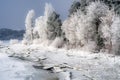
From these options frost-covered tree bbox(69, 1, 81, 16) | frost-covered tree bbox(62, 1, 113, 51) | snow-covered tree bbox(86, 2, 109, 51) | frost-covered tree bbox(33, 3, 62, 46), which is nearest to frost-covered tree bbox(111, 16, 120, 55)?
frost-covered tree bbox(62, 1, 113, 51)

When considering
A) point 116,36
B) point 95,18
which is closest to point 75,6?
point 95,18

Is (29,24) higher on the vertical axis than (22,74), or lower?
higher

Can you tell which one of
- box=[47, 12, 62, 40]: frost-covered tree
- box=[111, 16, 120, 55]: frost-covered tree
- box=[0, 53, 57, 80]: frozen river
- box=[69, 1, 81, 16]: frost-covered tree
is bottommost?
box=[0, 53, 57, 80]: frozen river

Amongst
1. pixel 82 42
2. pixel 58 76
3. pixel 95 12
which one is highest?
pixel 95 12

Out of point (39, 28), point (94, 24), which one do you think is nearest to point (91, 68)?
point (94, 24)

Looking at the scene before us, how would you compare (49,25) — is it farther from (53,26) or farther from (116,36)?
(116,36)

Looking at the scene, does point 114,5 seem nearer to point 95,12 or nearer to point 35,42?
point 95,12

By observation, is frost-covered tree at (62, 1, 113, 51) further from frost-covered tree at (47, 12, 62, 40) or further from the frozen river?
the frozen river

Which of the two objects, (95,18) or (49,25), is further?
(49,25)

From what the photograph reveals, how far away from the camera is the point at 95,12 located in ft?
224

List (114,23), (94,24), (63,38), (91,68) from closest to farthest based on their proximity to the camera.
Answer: (91,68) → (114,23) → (94,24) → (63,38)

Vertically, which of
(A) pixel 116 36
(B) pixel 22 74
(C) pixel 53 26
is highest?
(C) pixel 53 26

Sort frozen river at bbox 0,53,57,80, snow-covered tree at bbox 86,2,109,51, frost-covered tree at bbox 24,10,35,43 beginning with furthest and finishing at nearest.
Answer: frost-covered tree at bbox 24,10,35,43
snow-covered tree at bbox 86,2,109,51
frozen river at bbox 0,53,57,80

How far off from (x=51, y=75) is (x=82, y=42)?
32209mm
